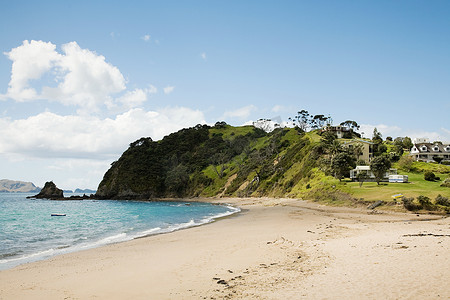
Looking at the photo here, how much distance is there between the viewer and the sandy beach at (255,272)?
8969mm

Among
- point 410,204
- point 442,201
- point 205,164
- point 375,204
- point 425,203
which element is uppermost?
point 205,164

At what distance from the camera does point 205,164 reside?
137m

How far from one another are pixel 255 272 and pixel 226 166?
390 feet

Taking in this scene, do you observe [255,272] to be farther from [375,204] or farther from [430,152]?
[430,152]

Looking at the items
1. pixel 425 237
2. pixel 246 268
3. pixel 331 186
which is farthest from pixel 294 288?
pixel 331 186

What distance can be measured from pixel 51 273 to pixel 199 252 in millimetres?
6885

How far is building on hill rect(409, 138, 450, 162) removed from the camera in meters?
93.3

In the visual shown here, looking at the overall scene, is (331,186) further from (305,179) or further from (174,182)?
(174,182)

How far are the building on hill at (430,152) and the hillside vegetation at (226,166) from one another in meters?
30.5

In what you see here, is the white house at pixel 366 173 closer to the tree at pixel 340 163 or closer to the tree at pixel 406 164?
the tree at pixel 340 163

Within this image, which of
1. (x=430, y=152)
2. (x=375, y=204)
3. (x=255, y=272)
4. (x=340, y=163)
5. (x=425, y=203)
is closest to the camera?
(x=255, y=272)

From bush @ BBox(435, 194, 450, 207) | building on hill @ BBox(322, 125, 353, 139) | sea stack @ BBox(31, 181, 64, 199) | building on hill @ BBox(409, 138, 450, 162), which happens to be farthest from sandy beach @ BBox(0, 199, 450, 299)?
sea stack @ BBox(31, 181, 64, 199)

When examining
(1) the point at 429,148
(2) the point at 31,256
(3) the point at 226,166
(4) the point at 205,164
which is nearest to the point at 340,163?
(2) the point at 31,256

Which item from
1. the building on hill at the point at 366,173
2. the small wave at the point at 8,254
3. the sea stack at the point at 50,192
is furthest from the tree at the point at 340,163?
the sea stack at the point at 50,192
